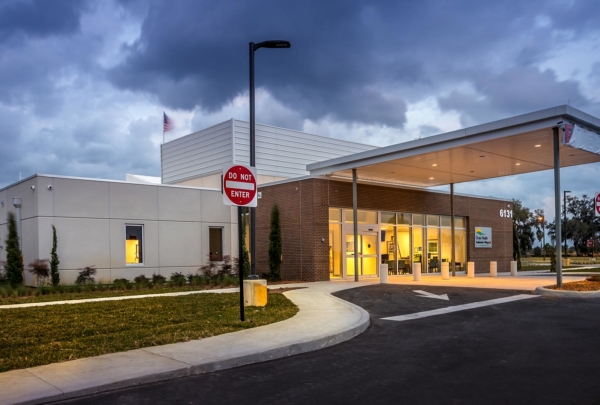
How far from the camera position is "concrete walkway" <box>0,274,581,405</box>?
20.3 feet

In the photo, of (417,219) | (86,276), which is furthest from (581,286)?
(86,276)

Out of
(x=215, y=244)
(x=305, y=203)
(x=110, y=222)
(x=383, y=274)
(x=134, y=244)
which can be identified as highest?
(x=305, y=203)

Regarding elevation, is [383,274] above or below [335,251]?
below

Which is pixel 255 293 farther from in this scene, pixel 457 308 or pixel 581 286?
pixel 581 286

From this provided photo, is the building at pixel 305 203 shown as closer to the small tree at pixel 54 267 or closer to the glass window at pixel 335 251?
the glass window at pixel 335 251

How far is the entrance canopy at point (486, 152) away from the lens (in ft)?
54.7

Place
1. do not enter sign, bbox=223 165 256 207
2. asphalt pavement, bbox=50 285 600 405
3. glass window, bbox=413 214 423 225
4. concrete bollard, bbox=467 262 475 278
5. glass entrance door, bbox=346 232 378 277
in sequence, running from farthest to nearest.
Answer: glass window, bbox=413 214 423 225
concrete bollard, bbox=467 262 475 278
glass entrance door, bbox=346 232 378 277
do not enter sign, bbox=223 165 256 207
asphalt pavement, bbox=50 285 600 405

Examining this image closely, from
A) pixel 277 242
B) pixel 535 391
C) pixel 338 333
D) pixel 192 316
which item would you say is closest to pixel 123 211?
pixel 277 242

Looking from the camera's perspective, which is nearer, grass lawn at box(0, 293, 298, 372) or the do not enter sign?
grass lawn at box(0, 293, 298, 372)

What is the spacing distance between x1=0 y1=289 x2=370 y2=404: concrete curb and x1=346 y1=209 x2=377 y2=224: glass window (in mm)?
14024

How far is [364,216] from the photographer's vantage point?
25703 mm

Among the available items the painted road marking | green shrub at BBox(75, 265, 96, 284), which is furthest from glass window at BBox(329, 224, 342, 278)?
green shrub at BBox(75, 265, 96, 284)

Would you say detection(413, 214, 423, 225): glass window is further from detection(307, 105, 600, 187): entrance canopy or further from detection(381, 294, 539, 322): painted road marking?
detection(381, 294, 539, 322): painted road marking

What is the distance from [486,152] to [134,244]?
15.7m
